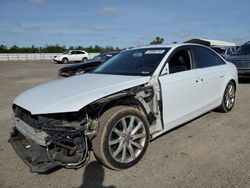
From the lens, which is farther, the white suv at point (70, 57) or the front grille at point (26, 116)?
the white suv at point (70, 57)

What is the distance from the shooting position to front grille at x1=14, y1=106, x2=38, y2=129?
3292 mm

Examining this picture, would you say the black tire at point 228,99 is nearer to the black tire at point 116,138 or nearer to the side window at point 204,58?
the side window at point 204,58

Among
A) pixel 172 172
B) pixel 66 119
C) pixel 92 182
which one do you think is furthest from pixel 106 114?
pixel 172 172

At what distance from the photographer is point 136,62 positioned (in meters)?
4.59

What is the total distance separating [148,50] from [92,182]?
8.46 feet

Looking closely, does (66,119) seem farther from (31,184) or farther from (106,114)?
(31,184)

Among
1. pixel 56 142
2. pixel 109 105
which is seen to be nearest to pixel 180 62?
pixel 109 105

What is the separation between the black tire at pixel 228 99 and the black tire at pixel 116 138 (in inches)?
111

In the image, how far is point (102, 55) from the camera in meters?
13.3

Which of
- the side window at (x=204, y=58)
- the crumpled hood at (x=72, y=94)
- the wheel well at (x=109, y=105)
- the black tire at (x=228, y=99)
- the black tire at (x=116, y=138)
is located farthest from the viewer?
the black tire at (x=228, y=99)

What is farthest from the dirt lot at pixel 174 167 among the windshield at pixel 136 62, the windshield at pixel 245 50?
the windshield at pixel 245 50

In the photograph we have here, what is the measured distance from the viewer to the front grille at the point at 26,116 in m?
3.29

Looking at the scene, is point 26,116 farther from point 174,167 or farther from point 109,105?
point 174,167

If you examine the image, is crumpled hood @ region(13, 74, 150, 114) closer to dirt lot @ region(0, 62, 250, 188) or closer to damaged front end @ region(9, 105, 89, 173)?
damaged front end @ region(9, 105, 89, 173)
